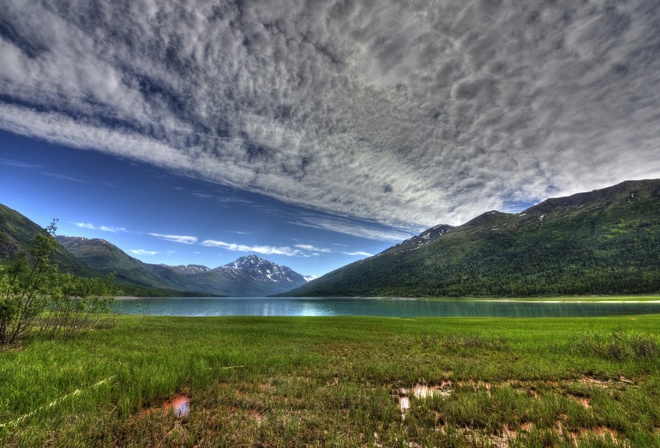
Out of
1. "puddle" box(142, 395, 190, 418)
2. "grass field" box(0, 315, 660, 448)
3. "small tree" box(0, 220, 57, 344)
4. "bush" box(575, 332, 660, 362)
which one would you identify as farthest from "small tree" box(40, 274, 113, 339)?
"bush" box(575, 332, 660, 362)

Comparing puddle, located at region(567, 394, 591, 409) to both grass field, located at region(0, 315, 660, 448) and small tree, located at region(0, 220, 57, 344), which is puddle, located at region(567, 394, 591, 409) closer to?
grass field, located at region(0, 315, 660, 448)

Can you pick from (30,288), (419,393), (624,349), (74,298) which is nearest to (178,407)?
(419,393)

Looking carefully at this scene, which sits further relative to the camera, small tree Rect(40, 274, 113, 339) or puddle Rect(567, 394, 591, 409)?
small tree Rect(40, 274, 113, 339)

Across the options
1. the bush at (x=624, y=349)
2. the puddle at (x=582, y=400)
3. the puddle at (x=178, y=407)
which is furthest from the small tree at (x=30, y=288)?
the bush at (x=624, y=349)

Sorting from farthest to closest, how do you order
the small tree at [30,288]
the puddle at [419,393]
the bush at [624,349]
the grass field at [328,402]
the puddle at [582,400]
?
1. the small tree at [30,288]
2. the bush at [624,349]
3. the puddle at [419,393]
4. the puddle at [582,400]
5. the grass field at [328,402]

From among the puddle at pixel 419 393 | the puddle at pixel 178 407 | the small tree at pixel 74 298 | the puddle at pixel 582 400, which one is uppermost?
the small tree at pixel 74 298

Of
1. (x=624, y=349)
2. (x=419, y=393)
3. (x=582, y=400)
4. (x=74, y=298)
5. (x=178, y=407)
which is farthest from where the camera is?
(x=74, y=298)

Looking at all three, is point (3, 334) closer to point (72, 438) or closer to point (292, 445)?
point (72, 438)

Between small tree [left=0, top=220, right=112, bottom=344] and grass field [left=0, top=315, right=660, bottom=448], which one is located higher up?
small tree [left=0, top=220, right=112, bottom=344]

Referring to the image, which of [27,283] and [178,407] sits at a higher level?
[27,283]

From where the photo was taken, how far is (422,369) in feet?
43.9

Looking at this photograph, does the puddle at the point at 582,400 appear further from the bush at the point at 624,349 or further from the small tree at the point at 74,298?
the small tree at the point at 74,298

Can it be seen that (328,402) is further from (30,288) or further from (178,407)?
(30,288)

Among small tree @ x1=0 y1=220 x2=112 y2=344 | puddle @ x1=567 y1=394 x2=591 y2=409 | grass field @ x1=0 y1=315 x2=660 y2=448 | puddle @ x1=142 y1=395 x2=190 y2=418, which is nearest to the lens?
grass field @ x1=0 y1=315 x2=660 y2=448
